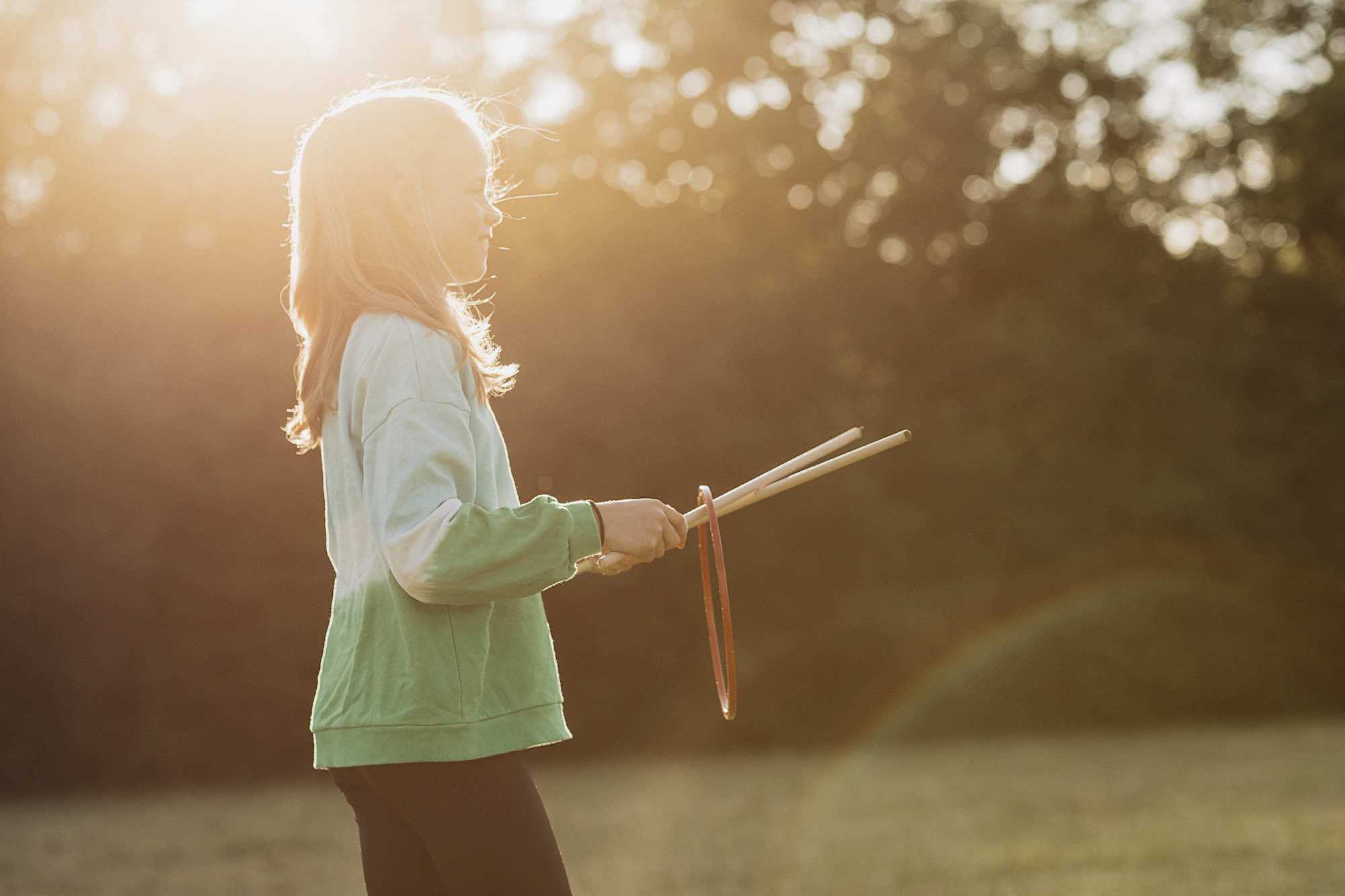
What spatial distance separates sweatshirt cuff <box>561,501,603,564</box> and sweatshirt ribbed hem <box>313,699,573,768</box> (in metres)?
0.01

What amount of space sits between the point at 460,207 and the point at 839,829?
19.9 ft

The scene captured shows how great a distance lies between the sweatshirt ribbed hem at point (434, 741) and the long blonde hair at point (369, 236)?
33 cm

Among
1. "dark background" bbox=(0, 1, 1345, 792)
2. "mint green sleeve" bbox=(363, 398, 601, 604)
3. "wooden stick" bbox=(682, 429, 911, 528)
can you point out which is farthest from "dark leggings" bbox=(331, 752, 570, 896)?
"dark background" bbox=(0, 1, 1345, 792)

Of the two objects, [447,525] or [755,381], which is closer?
[447,525]

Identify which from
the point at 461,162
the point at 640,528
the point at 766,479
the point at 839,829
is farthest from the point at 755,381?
the point at 640,528

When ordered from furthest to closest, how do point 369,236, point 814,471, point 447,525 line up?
point 814,471 < point 369,236 < point 447,525

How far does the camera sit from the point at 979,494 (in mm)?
13062

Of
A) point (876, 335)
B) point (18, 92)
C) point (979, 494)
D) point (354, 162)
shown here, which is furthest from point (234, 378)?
point (354, 162)

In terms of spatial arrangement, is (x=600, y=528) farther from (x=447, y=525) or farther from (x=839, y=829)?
(x=839, y=829)

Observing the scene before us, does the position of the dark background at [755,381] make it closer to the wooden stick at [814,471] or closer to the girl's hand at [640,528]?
the wooden stick at [814,471]

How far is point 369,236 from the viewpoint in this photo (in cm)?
→ 185

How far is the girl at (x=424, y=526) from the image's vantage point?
1681 millimetres

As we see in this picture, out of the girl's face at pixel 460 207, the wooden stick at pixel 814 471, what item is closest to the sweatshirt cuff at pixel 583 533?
the wooden stick at pixel 814 471

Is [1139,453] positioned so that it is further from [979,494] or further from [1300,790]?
[1300,790]
